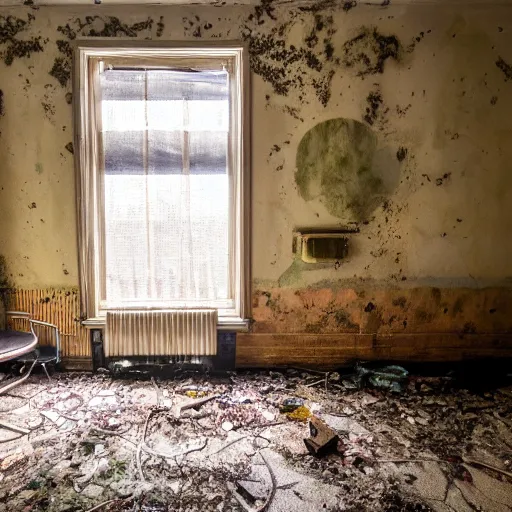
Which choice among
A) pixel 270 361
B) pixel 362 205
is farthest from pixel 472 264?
pixel 270 361

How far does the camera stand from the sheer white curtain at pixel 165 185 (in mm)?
3125

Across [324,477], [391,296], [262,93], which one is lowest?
[324,477]

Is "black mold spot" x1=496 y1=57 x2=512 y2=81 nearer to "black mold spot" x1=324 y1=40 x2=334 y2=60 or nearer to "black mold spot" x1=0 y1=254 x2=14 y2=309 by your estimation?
"black mold spot" x1=324 y1=40 x2=334 y2=60

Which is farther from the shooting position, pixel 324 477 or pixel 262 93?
pixel 262 93

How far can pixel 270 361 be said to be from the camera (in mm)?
3404

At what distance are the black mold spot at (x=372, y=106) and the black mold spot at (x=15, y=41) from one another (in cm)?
245

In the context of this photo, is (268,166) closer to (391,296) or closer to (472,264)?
(391,296)

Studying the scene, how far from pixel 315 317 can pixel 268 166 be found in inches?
50.2

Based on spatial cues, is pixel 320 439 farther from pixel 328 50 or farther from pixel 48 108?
pixel 48 108

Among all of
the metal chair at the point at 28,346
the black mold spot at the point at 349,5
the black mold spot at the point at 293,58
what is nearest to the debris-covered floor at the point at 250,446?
the metal chair at the point at 28,346

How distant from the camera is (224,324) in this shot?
3303mm

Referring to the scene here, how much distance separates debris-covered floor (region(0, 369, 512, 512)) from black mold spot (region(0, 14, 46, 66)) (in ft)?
8.09

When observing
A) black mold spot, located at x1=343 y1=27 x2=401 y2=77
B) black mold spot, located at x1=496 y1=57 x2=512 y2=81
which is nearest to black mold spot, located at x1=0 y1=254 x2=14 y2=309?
black mold spot, located at x1=343 y1=27 x2=401 y2=77

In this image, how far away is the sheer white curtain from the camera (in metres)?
3.12
